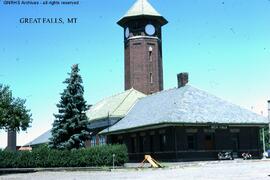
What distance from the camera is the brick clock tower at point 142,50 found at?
191ft

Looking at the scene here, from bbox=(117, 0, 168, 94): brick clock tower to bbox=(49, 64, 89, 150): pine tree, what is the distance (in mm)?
17124

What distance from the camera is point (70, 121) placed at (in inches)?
1610

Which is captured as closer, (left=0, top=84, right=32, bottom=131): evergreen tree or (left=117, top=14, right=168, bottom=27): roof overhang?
(left=0, top=84, right=32, bottom=131): evergreen tree

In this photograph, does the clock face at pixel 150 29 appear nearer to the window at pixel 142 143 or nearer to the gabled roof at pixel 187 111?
the gabled roof at pixel 187 111

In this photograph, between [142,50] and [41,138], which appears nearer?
[142,50]

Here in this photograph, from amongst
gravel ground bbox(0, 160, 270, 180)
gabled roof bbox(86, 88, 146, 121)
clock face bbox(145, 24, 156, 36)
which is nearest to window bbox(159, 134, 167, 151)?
gabled roof bbox(86, 88, 146, 121)

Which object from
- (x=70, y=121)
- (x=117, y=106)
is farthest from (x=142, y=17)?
(x=70, y=121)

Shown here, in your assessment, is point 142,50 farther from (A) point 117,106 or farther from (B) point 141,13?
(A) point 117,106

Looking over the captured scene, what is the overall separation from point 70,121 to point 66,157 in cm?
409

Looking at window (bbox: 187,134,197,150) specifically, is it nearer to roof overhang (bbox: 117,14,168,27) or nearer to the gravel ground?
the gravel ground

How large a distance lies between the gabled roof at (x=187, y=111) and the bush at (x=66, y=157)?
173 inches

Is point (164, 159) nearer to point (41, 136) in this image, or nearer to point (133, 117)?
point (133, 117)

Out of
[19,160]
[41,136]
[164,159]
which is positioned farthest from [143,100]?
[41,136]

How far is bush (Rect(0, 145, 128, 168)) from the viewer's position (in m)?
36.6
